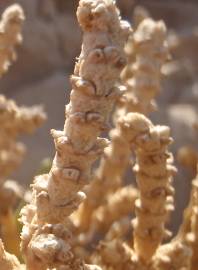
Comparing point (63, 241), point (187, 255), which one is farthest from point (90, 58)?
point (187, 255)

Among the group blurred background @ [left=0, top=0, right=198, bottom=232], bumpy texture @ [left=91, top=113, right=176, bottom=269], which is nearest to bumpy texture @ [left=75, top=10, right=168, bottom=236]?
bumpy texture @ [left=91, top=113, right=176, bottom=269]

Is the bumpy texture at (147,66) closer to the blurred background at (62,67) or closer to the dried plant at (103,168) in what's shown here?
the dried plant at (103,168)

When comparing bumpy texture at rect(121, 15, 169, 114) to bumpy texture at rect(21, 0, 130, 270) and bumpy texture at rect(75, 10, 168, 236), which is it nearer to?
bumpy texture at rect(75, 10, 168, 236)

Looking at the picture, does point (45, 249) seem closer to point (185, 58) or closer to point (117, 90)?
point (117, 90)

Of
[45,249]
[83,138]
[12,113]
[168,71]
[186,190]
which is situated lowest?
[45,249]

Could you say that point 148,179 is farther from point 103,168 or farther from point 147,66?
point 103,168

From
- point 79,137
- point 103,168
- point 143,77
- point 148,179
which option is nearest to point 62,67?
point 103,168
